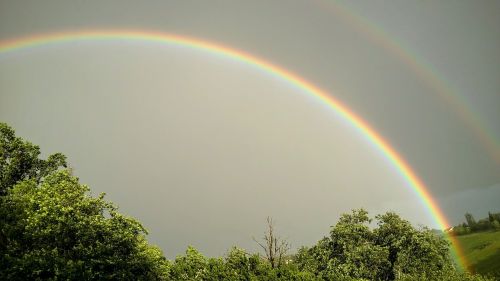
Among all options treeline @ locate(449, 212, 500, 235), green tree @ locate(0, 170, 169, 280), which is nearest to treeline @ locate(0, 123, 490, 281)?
green tree @ locate(0, 170, 169, 280)

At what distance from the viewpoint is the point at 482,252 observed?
4439 inches

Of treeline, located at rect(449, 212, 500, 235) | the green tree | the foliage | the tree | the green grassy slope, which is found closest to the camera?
the green tree

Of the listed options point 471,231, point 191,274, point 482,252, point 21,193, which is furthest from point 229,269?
point 471,231

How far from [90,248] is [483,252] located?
118 meters

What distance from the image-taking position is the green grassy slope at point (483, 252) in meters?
95.9

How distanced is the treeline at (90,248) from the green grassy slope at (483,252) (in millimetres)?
51669

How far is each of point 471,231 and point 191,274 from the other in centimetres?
16042

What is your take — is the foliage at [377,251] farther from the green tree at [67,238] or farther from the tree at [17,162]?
the tree at [17,162]

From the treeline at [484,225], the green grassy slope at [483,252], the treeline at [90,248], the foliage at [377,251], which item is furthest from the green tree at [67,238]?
the treeline at [484,225]

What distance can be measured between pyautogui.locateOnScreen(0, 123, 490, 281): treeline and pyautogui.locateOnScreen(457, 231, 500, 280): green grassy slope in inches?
2034

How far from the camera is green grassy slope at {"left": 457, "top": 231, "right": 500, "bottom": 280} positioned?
9594cm

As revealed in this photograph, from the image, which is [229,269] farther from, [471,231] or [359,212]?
[471,231]

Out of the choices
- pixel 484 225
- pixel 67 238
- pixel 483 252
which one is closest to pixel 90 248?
pixel 67 238

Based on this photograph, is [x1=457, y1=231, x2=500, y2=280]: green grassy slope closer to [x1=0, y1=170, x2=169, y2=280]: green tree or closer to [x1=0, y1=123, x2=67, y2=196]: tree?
[x1=0, y1=170, x2=169, y2=280]: green tree
